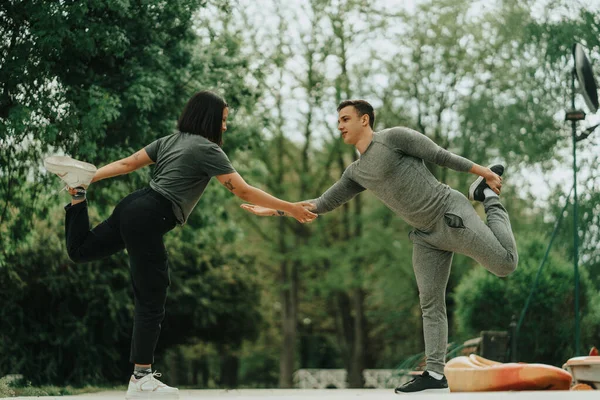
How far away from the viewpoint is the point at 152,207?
5.46 metres

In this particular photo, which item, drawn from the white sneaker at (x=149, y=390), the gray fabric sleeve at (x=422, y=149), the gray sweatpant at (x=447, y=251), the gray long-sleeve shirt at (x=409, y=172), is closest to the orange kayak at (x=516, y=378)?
the gray sweatpant at (x=447, y=251)

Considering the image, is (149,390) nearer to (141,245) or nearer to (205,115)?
(141,245)

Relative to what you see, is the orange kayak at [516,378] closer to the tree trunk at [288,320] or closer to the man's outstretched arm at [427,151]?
the man's outstretched arm at [427,151]

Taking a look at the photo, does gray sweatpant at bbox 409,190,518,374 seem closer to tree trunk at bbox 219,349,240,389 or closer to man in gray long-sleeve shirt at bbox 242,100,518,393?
man in gray long-sleeve shirt at bbox 242,100,518,393

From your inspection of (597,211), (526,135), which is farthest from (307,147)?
(597,211)

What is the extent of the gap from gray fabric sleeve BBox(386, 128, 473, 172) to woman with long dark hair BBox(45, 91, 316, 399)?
0.99 meters

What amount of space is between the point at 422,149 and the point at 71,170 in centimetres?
240

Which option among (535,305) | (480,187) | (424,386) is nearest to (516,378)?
(424,386)

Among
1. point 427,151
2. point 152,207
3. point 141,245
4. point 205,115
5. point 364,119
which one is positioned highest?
point 364,119

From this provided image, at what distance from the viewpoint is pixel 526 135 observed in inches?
853

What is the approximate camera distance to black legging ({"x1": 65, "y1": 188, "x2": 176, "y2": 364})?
5434mm

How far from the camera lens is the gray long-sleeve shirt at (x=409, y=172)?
595 cm

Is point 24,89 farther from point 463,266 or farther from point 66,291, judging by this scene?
point 463,266

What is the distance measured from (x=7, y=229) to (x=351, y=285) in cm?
1565
